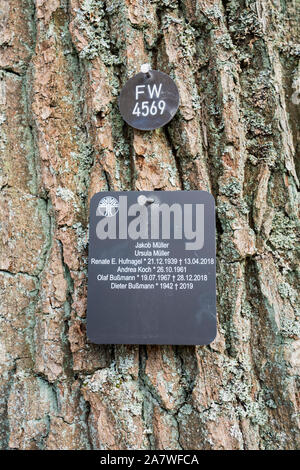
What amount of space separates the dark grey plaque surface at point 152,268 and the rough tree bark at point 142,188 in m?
0.06

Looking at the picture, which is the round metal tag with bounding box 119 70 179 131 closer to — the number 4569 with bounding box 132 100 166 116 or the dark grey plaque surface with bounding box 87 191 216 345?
the number 4569 with bounding box 132 100 166 116

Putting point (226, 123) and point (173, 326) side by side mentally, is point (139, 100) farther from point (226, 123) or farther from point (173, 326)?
point (173, 326)

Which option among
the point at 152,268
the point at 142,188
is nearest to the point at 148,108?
the point at 142,188

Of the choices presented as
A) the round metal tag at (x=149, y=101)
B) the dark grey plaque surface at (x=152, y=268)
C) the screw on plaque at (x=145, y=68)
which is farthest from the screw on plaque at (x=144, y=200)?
the screw on plaque at (x=145, y=68)

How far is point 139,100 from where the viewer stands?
1322 mm

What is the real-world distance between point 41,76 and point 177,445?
1495 millimetres

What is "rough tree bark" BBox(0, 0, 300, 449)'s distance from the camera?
1.21 meters

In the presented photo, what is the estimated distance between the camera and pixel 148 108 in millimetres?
1317

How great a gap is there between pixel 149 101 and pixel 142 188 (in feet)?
1.11

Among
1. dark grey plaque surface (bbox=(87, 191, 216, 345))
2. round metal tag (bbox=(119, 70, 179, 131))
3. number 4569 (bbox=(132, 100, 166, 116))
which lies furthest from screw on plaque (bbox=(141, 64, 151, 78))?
dark grey plaque surface (bbox=(87, 191, 216, 345))

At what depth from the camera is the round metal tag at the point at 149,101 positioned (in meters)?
1.31

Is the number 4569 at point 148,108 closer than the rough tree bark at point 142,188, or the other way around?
the rough tree bark at point 142,188

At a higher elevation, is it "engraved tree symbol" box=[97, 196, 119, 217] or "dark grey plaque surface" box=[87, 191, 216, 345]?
"engraved tree symbol" box=[97, 196, 119, 217]

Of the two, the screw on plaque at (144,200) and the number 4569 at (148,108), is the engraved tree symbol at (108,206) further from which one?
the number 4569 at (148,108)
